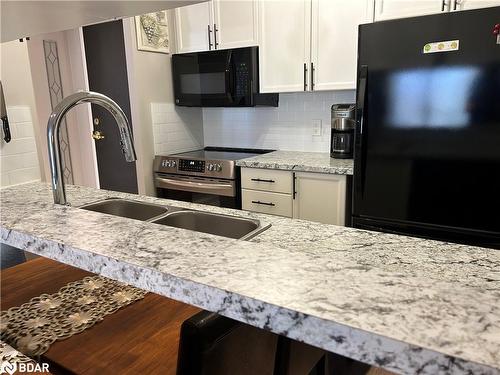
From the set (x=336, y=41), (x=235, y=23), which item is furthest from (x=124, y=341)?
(x=235, y=23)

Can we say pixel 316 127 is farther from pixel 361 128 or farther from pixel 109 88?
pixel 109 88

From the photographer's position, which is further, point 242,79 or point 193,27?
point 193,27

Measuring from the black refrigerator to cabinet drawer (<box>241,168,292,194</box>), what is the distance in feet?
1.92

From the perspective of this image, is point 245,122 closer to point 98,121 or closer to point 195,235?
point 98,121

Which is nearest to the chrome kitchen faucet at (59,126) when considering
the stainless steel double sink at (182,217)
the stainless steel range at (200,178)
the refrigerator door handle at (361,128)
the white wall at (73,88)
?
the stainless steel double sink at (182,217)

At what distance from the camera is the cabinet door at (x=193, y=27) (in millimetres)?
3025

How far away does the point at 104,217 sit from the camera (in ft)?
3.17

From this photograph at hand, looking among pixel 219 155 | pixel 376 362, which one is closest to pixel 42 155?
pixel 219 155

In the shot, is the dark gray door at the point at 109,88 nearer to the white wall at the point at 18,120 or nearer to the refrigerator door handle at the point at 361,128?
the white wall at the point at 18,120

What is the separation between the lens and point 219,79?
118 inches

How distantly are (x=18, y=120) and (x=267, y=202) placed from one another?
1638 millimetres

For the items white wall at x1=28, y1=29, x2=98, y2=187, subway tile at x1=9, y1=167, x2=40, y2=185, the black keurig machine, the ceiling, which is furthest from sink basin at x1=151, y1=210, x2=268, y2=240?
white wall at x1=28, y1=29, x2=98, y2=187

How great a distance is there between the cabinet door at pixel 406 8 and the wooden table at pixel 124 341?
2167 millimetres

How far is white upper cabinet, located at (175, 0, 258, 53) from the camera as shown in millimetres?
2865
